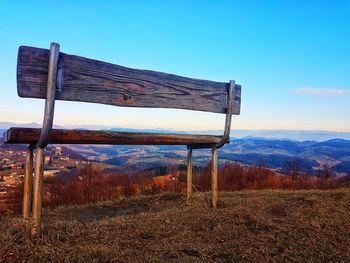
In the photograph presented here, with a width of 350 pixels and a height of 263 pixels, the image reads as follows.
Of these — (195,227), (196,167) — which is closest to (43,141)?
(195,227)

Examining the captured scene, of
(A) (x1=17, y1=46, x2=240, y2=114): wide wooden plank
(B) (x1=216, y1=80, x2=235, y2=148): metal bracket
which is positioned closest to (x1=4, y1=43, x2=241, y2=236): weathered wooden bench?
(A) (x1=17, y1=46, x2=240, y2=114): wide wooden plank

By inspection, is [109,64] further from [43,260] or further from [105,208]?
[105,208]

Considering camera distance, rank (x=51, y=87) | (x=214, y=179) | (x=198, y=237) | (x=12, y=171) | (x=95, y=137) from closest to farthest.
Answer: (x=51, y=87) → (x=198, y=237) → (x=95, y=137) → (x=214, y=179) → (x=12, y=171)

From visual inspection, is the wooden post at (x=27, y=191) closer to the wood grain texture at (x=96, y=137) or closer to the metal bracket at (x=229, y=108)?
the wood grain texture at (x=96, y=137)

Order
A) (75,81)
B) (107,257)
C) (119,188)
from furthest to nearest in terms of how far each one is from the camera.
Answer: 1. (119,188)
2. (75,81)
3. (107,257)

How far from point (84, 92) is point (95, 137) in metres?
0.58

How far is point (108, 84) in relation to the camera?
4.12 m

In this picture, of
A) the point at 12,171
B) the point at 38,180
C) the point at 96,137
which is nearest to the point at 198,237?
the point at 96,137

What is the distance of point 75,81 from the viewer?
12.8 ft

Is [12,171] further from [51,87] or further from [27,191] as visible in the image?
[51,87]

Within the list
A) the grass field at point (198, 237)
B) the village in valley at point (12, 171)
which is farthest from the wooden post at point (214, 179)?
the village in valley at point (12, 171)

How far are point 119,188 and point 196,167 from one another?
11.2ft

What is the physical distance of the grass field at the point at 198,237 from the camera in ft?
10.3

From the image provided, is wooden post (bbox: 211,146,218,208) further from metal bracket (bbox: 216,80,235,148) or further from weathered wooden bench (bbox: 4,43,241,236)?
weathered wooden bench (bbox: 4,43,241,236)
